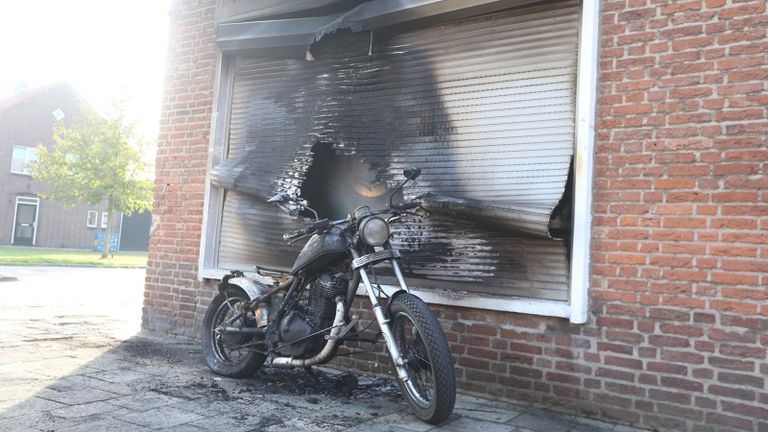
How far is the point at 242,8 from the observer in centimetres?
578

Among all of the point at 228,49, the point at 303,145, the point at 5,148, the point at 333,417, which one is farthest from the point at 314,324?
the point at 5,148

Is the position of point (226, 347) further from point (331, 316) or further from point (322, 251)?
point (322, 251)

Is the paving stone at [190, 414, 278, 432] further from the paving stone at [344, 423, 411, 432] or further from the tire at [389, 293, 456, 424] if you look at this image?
the tire at [389, 293, 456, 424]

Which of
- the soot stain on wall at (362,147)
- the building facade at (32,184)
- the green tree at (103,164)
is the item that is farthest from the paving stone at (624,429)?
the building facade at (32,184)

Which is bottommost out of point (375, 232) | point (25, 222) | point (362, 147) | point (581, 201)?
point (375, 232)

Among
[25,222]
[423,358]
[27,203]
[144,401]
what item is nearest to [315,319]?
[423,358]

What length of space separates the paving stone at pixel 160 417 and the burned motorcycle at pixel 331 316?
877mm

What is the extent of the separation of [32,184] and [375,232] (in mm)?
33328

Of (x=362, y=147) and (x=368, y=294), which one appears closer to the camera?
(x=368, y=294)

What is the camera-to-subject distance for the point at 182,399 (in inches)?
143

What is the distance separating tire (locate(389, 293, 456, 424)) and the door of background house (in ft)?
109

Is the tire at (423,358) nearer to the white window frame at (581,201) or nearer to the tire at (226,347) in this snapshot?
the white window frame at (581,201)

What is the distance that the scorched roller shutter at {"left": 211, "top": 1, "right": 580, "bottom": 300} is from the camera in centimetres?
406

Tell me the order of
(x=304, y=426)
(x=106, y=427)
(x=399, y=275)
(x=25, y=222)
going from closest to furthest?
(x=106, y=427)
(x=304, y=426)
(x=399, y=275)
(x=25, y=222)
